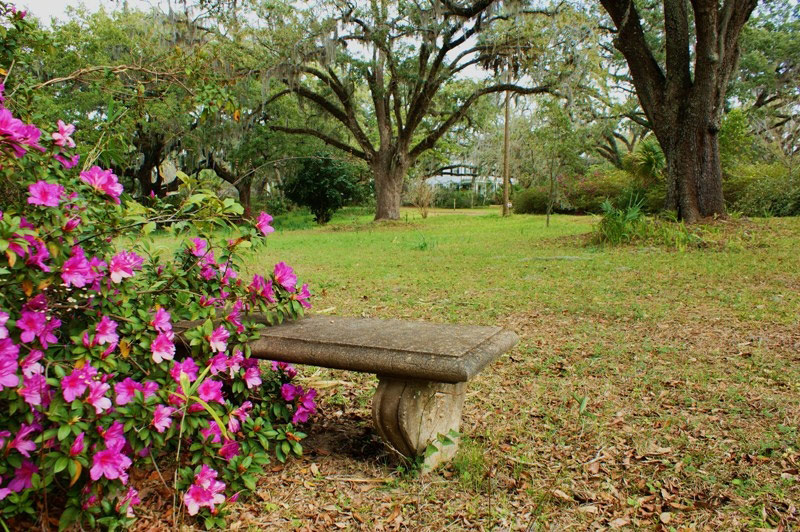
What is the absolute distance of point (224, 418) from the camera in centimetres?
191

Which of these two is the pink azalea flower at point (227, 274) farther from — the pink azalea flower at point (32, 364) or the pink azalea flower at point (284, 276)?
the pink azalea flower at point (32, 364)

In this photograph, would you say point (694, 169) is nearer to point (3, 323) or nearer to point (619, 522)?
point (619, 522)

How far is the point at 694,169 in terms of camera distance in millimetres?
8688

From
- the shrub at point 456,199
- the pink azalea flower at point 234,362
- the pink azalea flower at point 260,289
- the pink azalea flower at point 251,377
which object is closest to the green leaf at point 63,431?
the pink azalea flower at point 234,362

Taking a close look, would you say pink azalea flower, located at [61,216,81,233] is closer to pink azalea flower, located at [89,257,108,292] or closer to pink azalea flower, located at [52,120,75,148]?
pink azalea flower, located at [89,257,108,292]

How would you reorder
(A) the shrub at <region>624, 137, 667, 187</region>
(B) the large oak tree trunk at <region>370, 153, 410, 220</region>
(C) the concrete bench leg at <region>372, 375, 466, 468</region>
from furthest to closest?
(B) the large oak tree trunk at <region>370, 153, 410, 220</region>, (A) the shrub at <region>624, 137, 667, 187</region>, (C) the concrete bench leg at <region>372, 375, 466, 468</region>

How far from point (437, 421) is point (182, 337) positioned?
941mm

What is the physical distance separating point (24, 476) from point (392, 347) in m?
1.06

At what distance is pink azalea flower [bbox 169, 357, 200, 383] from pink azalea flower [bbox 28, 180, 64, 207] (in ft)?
1.84

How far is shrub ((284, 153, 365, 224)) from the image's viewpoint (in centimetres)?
1908

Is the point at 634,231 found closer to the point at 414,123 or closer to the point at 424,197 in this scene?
the point at 414,123

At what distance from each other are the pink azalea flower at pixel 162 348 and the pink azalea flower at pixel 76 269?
0.26 metres

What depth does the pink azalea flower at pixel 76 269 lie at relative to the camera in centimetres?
158

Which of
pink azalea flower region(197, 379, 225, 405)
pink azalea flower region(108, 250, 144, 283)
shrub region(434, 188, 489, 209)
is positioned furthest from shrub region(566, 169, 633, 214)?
pink azalea flower region(108, 250, 144, 283)
